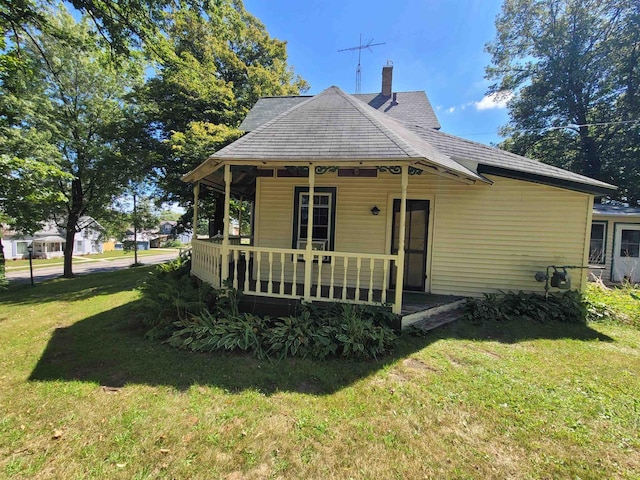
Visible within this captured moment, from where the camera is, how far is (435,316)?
5.73m

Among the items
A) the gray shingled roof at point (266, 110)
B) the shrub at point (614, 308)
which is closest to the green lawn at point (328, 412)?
the shrub at point (614, 308)

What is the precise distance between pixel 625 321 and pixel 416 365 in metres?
5.39

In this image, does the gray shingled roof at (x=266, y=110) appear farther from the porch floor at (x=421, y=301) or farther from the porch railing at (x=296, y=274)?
the porch floor at (x=421, y=301)

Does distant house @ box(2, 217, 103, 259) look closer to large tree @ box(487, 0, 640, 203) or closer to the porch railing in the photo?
the porch railing

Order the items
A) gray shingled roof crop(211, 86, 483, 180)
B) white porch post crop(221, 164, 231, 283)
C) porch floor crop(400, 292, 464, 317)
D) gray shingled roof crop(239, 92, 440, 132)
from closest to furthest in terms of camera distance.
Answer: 1. gray shingled roof crop(211, 86, 483, 180)
2. white porch post crop(221, 164, 231, 283)
3. porch floor crop(400, 292, 464, 317)
4. gray shingled roof crop(239, 92, 440, 132)

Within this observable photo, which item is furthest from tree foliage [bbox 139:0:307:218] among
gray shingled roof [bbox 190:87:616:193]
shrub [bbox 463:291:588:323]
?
shrub [bbox 463:291:588:323]

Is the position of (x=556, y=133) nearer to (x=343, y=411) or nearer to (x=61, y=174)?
(x=343, y=411)

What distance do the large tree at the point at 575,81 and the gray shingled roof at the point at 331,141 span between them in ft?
59.0

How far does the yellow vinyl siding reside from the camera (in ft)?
21.2

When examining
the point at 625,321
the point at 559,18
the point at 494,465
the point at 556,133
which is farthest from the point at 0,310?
the point at 559,18

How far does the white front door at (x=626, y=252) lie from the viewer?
448 inches

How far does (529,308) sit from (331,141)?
211 inches

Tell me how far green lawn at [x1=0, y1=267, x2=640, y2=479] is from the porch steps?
0.35 meters

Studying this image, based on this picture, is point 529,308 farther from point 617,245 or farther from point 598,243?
point 617,245
